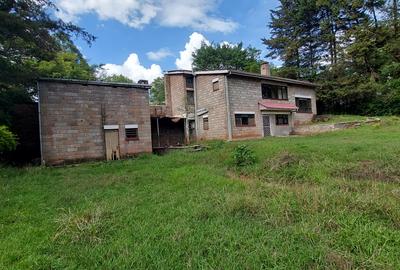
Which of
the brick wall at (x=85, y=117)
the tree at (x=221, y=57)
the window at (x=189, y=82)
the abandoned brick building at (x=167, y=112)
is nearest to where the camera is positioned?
the brick wall at (x=85, y=117)

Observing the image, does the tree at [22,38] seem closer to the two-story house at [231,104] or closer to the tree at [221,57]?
the two-story house at [231,104]

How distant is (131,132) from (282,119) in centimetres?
1271

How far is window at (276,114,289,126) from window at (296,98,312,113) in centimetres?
239

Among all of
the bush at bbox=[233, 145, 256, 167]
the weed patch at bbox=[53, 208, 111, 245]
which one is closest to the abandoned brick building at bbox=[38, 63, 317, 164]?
the bush at bbox=[233, 145, 256, 167]

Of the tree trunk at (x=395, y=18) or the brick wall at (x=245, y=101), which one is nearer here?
the brick wall at (x=245, y=101)

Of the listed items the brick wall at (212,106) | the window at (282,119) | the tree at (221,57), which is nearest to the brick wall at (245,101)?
the brick wall at (212,106)

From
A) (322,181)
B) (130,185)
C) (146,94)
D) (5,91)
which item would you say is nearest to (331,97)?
(146,94)

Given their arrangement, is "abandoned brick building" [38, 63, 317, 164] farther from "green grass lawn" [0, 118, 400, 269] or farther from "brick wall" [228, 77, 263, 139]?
"green grass lawn" [0, 118, 400, 269]

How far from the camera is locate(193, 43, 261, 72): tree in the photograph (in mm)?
37812

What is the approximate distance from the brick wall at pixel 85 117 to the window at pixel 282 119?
1105 centimetres

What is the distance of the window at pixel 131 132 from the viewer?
15.9 metres

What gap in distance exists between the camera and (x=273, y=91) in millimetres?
23109

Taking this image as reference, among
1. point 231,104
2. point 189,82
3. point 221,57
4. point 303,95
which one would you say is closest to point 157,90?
point 221,57

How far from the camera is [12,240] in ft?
15.2
